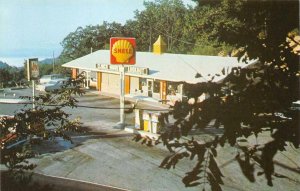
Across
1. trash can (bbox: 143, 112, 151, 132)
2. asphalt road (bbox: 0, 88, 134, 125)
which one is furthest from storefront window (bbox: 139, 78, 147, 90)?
trash can (bbox: 143, 112, 151, 132)

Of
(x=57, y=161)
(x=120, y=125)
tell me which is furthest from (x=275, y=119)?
(x=120, y=125)

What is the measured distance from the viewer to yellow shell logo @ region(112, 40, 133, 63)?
26.4 meters

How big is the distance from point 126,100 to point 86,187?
903 inches

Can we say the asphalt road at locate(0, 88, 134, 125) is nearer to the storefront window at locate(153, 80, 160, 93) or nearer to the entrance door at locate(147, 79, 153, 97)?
the entrance door at locate(147, 79, 153, 97)

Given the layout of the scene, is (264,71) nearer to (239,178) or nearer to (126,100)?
(239,178)

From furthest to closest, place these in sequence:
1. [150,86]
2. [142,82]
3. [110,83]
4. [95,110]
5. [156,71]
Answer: [110,83] → [142,82] → [150,86] → [156,71] → [95,110]

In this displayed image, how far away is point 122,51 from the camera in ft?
87.1

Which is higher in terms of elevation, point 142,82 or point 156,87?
point 142,82

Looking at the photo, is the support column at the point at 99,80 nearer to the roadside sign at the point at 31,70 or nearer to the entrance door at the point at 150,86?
the entrance door at the point at 150,86

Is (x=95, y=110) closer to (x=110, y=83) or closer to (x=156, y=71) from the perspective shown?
(x=156, y=71)

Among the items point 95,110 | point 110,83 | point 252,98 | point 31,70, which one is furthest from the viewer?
point 110,83

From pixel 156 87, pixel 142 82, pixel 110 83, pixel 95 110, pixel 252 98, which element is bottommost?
pixel 95 110

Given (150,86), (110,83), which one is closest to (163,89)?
(150,86)

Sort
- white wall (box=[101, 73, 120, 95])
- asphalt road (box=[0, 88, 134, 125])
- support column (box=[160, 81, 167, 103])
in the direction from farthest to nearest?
white wall (box=[101, 73, 120, 95]), support column (box=[160, 81, 167, 103]), asphalt road (box=[0, 88, 134, 125])
